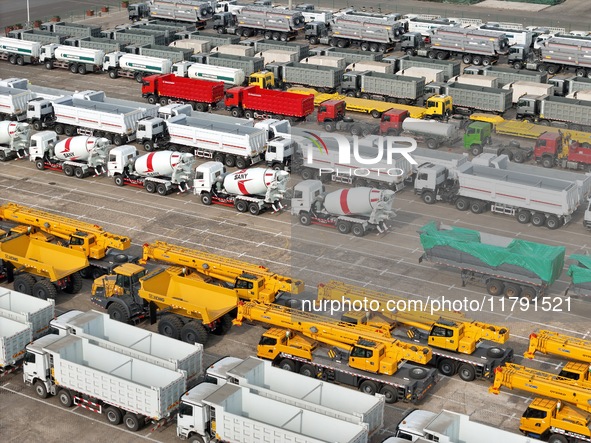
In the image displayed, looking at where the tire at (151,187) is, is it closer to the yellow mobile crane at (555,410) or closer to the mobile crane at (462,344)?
the mobile crane at (462,344)

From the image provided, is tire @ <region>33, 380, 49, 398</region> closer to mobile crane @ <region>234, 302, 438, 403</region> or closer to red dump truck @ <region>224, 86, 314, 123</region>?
mobile crane @ <region>234, 302, 438, 403</region>

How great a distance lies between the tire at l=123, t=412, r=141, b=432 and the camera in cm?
4441

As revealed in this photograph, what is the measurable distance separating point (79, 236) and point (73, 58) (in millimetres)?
49482

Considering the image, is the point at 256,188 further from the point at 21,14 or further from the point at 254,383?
the point at 21,14

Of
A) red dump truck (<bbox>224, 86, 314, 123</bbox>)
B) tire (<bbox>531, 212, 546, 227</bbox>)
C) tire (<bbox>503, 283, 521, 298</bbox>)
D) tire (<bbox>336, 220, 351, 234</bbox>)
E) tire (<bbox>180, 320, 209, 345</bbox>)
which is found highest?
red dump truck (<bbox>224, 86, 314, 123</bbox>)

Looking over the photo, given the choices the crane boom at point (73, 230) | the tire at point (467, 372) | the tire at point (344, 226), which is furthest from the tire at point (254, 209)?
the tire at point (467, 372)

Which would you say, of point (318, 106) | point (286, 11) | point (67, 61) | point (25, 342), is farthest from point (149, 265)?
point (286, 11)

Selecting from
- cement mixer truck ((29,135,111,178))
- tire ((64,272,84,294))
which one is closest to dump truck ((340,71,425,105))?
cement mixer truck ((29,135,111,178))

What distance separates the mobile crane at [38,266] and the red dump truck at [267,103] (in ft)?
110

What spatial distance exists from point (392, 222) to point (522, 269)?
13.2 meters

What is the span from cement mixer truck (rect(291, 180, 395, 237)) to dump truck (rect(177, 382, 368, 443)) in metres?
23.8

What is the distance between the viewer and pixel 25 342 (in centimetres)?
4859

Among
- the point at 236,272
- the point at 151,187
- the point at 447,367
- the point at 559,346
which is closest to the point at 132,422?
the point at 236,272

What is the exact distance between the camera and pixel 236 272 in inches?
2184
